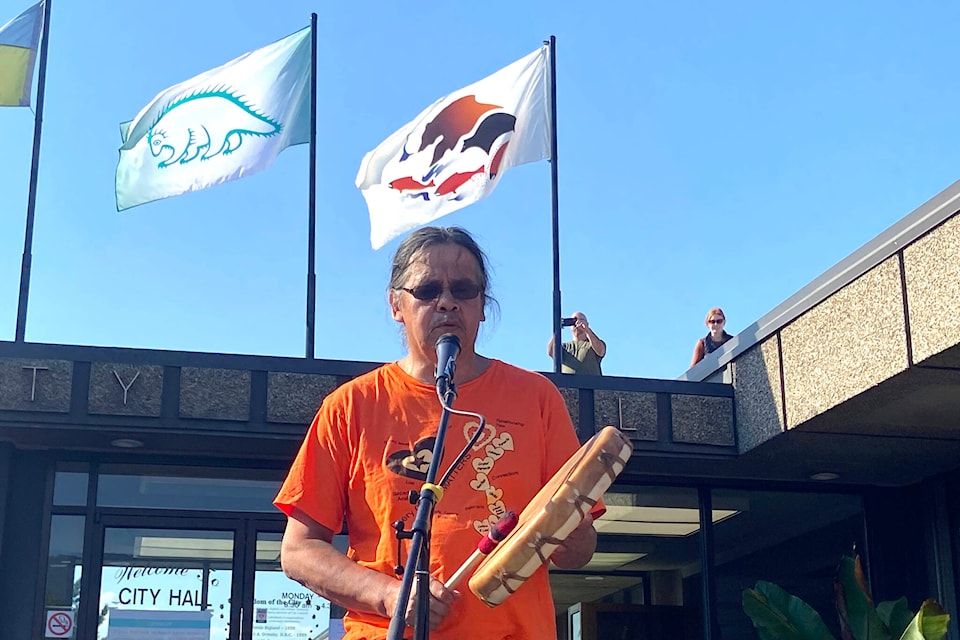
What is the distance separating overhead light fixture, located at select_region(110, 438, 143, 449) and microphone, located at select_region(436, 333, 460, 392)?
538 centimetres

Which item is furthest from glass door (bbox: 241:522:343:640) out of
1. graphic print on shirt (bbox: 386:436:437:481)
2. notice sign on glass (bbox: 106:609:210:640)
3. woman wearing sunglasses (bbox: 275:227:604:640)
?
graphic print on shirt (bbox: 386:436:437:481)

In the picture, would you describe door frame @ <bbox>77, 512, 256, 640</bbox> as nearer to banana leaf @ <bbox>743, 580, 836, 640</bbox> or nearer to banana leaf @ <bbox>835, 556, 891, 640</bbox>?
banana leaf @ <bbox>743, 580, 836, 640</bbox>

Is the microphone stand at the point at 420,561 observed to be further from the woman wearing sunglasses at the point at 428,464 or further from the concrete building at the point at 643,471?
the concrete building at the point at 643,471

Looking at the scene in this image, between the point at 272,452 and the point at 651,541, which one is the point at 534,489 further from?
the point at 651,541

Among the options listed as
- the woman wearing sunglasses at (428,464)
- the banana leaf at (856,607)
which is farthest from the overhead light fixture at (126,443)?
the woman wearing sunglasses at (428,464)

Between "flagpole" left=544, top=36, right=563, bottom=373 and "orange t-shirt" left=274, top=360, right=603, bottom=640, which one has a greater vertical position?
"flagpole" left=544, top=36, right=563, bottom=373

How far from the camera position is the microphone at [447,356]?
7.80 feet

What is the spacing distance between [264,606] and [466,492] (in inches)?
228

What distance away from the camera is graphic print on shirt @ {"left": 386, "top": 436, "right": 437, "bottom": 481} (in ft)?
8.02

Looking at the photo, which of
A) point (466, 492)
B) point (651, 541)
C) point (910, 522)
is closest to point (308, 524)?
point (466, 492)

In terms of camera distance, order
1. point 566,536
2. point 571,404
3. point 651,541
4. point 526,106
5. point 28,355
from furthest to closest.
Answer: point 526,106 < point 651,541 < point 571,404 < point 28,355 < point 566,536

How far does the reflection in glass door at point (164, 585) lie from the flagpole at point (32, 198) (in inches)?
60.1

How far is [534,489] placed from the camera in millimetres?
2494

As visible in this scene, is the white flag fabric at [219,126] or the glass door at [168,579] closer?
the glass door at [168,579]
